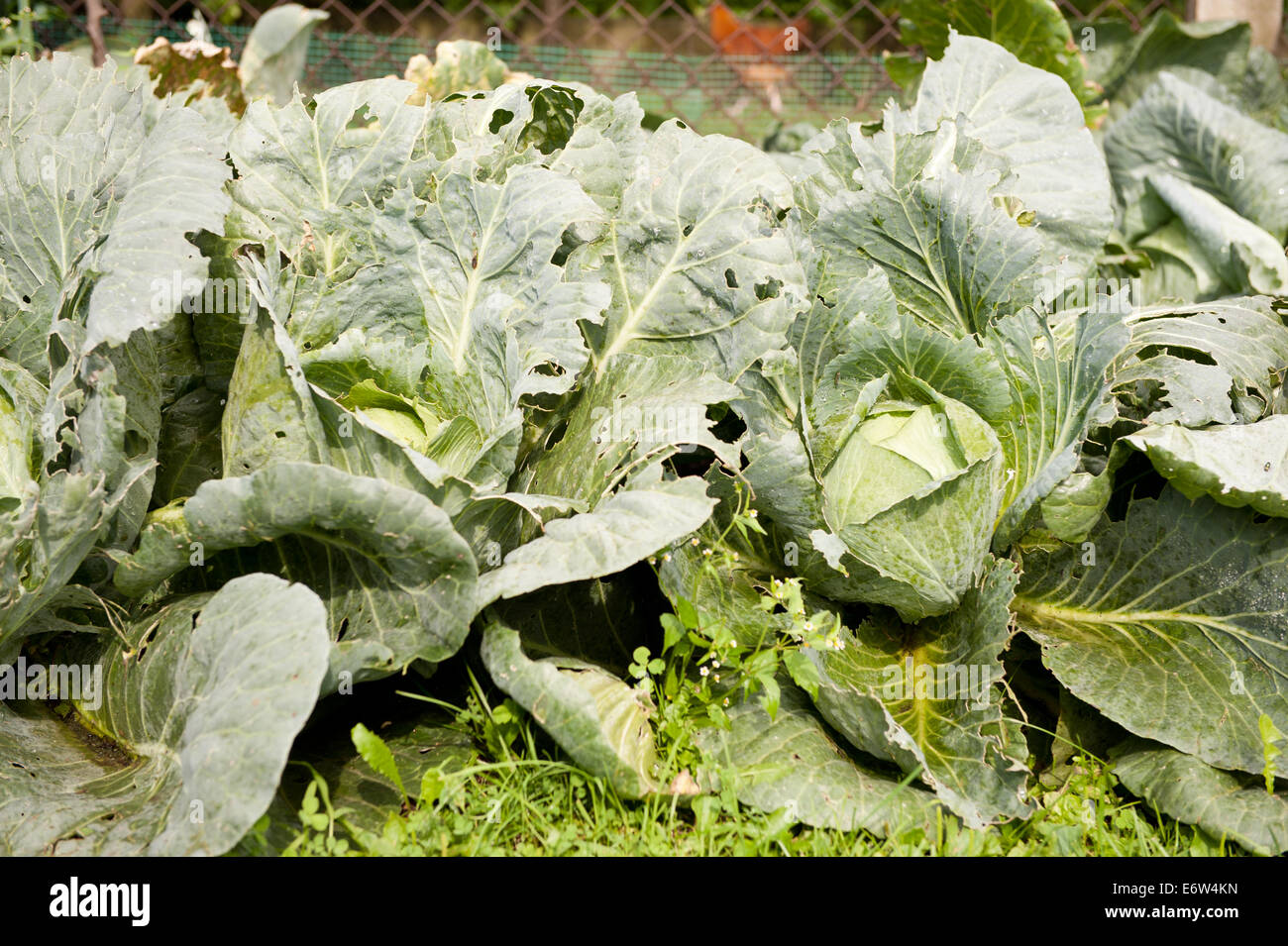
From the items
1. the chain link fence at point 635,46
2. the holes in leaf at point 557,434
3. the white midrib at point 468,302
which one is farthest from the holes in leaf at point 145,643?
the chain link fence at point 635,46

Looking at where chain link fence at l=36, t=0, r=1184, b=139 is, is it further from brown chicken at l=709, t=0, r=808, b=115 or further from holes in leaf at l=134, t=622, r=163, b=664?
holes in leaf at l=134, t=622, r=163, b=664

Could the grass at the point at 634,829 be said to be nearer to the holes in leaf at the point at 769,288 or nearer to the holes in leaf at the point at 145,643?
the holes in leaf at the point at 145,643

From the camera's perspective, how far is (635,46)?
9.05 metres

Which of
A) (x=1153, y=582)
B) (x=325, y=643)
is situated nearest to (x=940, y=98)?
(x=1153, y=582)

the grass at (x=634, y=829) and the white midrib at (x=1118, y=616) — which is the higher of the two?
the white midrib at (x=1118, y=616)

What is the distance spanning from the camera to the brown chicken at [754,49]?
19.0 ft

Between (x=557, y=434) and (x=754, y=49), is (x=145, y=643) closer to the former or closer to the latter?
(x=557, y=434)

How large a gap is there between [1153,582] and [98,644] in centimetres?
215

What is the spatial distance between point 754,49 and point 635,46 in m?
1.08

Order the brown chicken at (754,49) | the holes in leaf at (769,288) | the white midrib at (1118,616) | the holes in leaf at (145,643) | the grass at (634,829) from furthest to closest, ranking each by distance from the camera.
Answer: the brown chicken at (754,49)
the holes in leaf at (769,288)
the white midrib at (1118,616)
the holes in leaf at (145,643)
the grass at (634,829)

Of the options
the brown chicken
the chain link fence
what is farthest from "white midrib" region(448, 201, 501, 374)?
the brown chicken

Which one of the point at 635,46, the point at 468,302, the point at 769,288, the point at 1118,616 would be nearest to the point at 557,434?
the point at 468,302

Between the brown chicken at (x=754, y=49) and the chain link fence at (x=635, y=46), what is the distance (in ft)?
0.10

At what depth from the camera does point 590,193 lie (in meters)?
2.52
